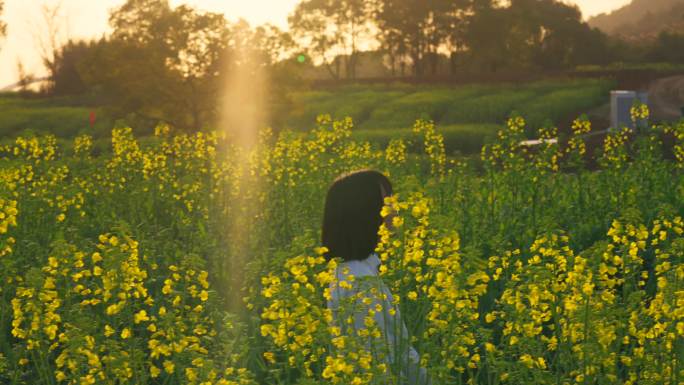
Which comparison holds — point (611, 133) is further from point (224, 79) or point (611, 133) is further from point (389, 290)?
point (224, 79)

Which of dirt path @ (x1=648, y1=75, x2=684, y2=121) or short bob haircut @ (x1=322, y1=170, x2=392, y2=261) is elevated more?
short bob haircut @ (x1=322, y1=170, x2=392, y2=261)

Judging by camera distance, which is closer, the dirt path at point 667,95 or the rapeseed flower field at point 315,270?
the rapeseed flower field at point 315,270

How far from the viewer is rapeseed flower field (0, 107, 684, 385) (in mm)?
3701

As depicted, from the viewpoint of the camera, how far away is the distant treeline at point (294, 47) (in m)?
24.7

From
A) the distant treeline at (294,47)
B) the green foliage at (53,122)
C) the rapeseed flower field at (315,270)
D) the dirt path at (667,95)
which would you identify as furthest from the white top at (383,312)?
the green foliage at (53,122)

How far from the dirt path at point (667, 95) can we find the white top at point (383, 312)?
29.3 meters

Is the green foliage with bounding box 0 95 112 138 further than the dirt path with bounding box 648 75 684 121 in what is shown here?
Yes

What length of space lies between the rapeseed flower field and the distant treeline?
36.5 ft

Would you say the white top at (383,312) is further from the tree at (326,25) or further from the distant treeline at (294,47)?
the tree at (326,25)

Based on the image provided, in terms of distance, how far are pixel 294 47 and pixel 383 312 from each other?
73.2 feet

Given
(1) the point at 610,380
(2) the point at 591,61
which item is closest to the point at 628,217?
(1) the point at 610,380

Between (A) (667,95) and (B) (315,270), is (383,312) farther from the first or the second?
(A) (667,95)

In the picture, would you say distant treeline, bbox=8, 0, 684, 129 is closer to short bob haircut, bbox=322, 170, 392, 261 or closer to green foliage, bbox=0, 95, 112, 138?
green foliage, bbox=0, 95, 112, 138

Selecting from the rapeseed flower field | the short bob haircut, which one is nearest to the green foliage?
the rapeseed flower field
